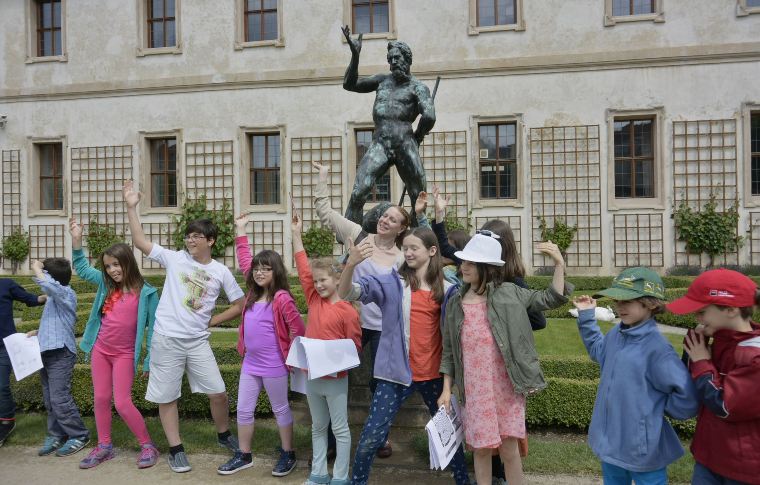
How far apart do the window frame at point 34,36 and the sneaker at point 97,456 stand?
13.8 meters

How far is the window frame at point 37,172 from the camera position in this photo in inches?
550

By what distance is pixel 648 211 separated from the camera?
1189 cm

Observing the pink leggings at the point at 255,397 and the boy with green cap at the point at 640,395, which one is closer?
the boy with green cap at the point at 640,395

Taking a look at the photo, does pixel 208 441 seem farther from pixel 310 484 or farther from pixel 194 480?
pixel 310 484

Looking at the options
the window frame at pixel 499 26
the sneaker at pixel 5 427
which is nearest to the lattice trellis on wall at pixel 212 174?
the window frame at pixel 499 26

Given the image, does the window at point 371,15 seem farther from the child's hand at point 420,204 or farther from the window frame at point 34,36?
the child's hand at point 420,204

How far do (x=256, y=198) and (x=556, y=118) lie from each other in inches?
302

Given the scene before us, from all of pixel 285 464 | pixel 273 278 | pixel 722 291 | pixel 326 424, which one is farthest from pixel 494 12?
pixel 722 291

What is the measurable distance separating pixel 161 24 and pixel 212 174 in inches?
173

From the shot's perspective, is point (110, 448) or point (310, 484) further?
point (110, 448)

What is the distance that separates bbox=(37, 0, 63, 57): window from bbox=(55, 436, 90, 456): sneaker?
1424cm

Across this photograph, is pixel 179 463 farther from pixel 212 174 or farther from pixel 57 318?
pixel 212 174

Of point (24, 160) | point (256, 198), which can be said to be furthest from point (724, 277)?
point (24, 160)

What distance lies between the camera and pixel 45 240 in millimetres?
14016
